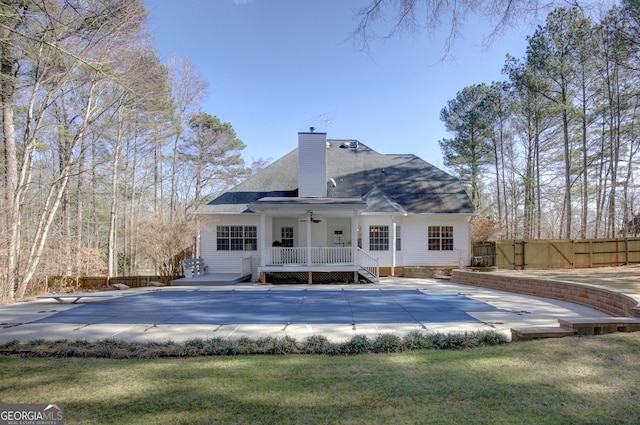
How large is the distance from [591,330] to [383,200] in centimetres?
1199

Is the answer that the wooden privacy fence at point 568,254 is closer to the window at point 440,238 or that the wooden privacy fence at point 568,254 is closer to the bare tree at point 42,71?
the window at point 440,238

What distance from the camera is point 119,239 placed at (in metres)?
26.2

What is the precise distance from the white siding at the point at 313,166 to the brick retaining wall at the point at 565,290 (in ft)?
24.9

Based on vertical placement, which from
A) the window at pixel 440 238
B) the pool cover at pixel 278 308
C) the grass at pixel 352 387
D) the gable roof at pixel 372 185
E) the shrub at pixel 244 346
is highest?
the gable roof at pixel 372 185

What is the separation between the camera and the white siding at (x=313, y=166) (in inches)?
666

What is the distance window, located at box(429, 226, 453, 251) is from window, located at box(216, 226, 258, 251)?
9.04m

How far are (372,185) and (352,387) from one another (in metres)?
16.2

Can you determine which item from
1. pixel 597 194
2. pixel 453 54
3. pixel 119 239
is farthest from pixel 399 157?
pixel 119 239

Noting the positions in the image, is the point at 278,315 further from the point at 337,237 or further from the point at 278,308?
the point at 337,237

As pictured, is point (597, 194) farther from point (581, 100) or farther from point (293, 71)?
point (293, 71)

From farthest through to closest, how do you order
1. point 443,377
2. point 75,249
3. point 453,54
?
1. point 75,249
2. point 453,54
3. point 443,377

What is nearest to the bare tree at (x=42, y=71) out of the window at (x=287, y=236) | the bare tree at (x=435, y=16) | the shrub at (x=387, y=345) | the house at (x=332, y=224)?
the bare tree at (x=435, y=16)

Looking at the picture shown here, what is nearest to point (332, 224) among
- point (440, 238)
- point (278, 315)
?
point (440, 238)

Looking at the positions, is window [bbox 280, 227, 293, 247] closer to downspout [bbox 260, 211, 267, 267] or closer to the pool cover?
downspout [bbox 260, 211, 267, 267]
